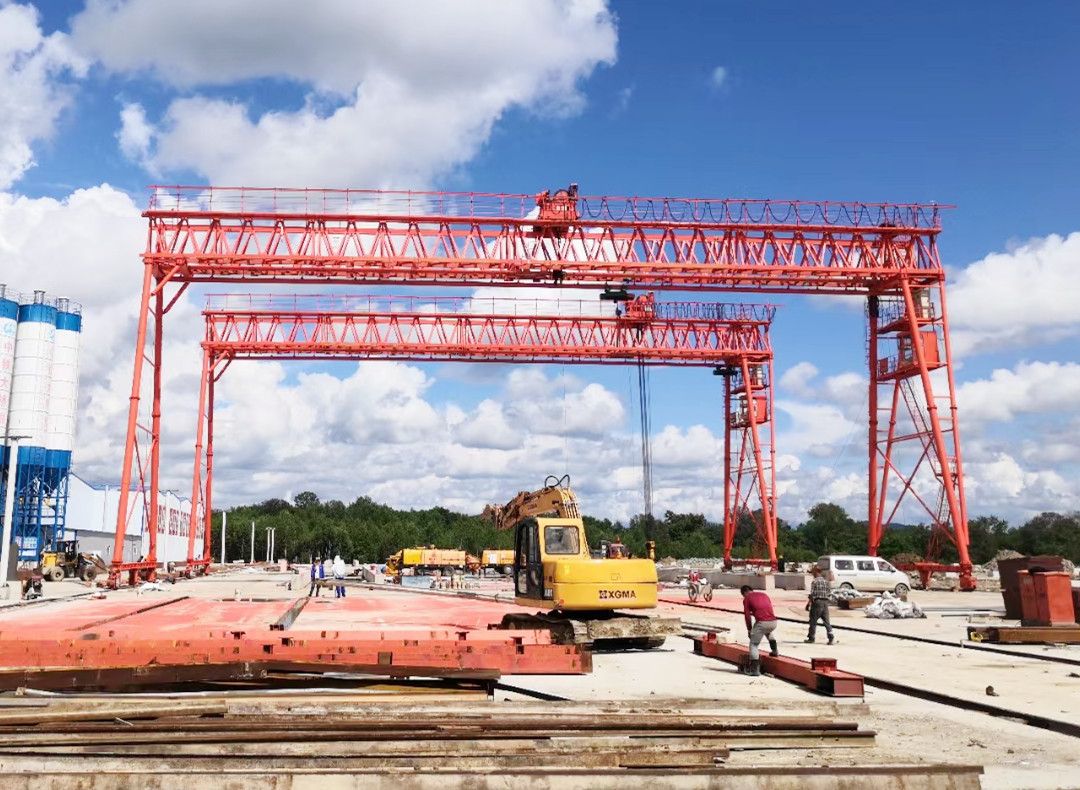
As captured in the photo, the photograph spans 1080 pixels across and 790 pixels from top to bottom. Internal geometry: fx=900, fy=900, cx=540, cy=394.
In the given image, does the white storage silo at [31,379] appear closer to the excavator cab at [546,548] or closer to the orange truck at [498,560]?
the orange truck at [498,560]

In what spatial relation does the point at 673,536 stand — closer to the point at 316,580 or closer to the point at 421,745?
the point at 316,580

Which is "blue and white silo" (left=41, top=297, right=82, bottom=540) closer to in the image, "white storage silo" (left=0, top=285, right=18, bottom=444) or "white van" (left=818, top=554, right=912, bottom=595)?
"white storage silo" (left=0, top=285, right=18, bottom=444)

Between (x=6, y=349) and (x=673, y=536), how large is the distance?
2498 inches

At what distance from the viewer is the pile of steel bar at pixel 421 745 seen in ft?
17.2

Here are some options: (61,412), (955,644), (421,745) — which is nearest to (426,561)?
(61,412)

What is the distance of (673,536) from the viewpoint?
297 feet

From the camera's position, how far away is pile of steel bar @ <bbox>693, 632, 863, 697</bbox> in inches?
356

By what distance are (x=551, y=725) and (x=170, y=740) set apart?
99.8 inches

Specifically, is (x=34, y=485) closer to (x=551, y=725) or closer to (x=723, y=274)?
(x=723, y=274)

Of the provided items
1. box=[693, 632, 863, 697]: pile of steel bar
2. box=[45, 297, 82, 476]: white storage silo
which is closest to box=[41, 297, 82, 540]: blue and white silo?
box=[45, 297, 82, 476]: white storage silo

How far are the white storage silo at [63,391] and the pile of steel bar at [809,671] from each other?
41.3m

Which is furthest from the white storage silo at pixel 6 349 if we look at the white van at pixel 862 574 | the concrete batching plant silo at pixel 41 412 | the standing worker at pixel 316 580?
the white van at pixel 862 574

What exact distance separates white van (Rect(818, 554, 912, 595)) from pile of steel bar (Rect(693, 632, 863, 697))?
17.3 meters

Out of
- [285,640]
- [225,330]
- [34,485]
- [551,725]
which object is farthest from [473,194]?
[34,485]
